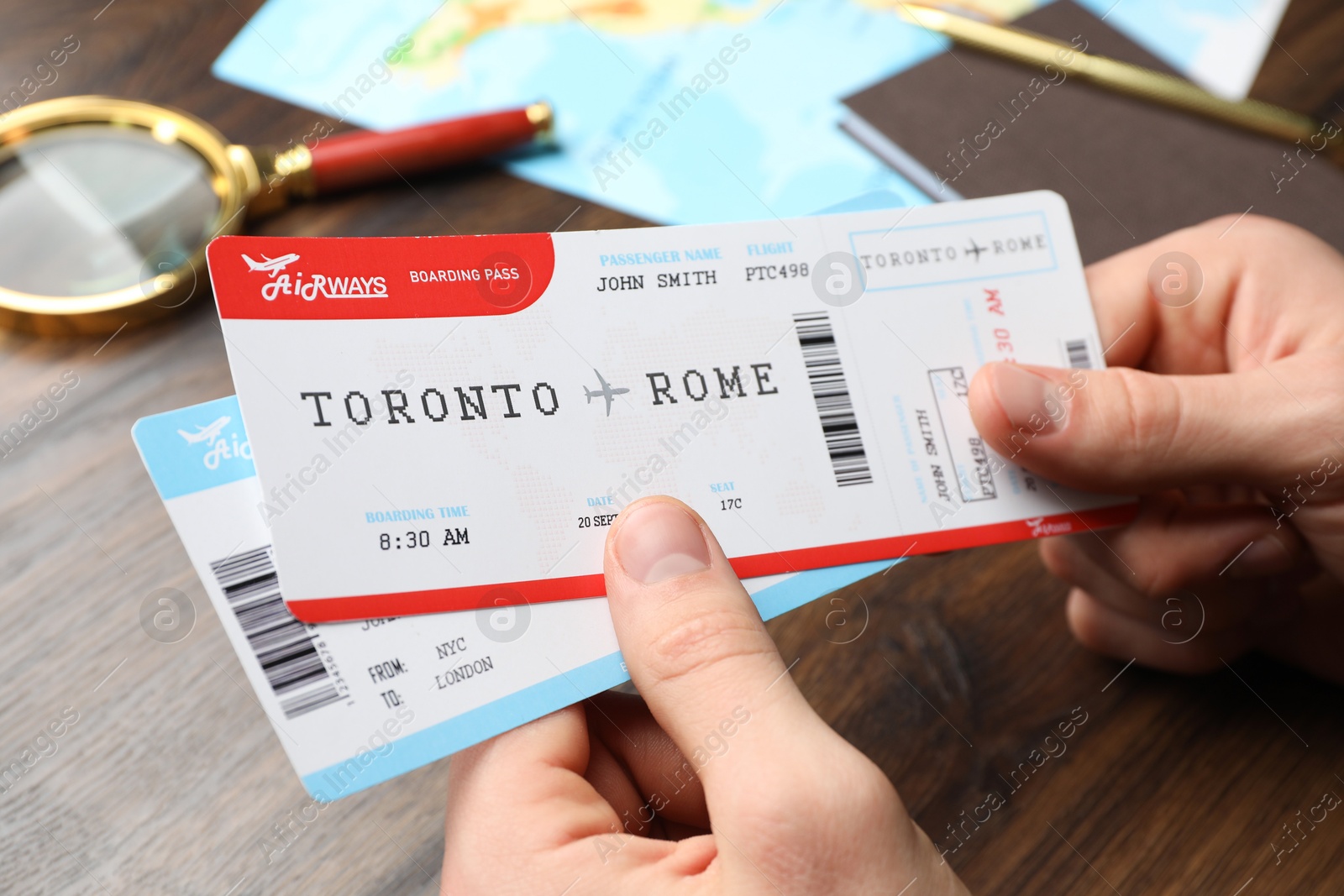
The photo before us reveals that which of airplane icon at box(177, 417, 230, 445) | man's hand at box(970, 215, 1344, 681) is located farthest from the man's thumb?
airplane icon at box(177, 417, 230, 445)

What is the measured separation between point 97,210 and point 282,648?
47 centimetres

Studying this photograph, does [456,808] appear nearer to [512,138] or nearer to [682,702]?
[682,702]

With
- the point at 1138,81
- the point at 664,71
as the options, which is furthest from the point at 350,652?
the point at 1138,81

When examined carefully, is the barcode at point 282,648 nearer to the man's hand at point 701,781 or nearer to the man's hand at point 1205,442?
the man's hand at point 701,781

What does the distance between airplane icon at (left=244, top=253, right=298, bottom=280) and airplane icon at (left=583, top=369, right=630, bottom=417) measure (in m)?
0.17

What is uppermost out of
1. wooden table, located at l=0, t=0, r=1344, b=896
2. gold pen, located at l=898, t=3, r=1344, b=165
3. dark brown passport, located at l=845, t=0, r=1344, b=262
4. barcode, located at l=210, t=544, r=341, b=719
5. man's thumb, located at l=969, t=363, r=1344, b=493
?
gold pen, located at l=898, t=3, r=1344, b=165

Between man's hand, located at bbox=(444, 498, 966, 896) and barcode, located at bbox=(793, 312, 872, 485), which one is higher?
barcode, located at bbox=(793, 312, 872, 485)

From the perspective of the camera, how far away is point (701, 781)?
437 millimetres

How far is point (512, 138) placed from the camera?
2.72ft

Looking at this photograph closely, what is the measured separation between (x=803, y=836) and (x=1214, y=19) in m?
1.05

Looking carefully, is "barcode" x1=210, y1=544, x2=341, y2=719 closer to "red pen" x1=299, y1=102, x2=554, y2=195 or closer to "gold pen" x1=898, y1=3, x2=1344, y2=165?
"red pen" x1=299, y1=102, x2=554, y2=195

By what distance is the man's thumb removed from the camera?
1.67 ft

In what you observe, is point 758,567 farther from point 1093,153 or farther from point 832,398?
point 1093,153

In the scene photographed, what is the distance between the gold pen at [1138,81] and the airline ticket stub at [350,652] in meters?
0.75
